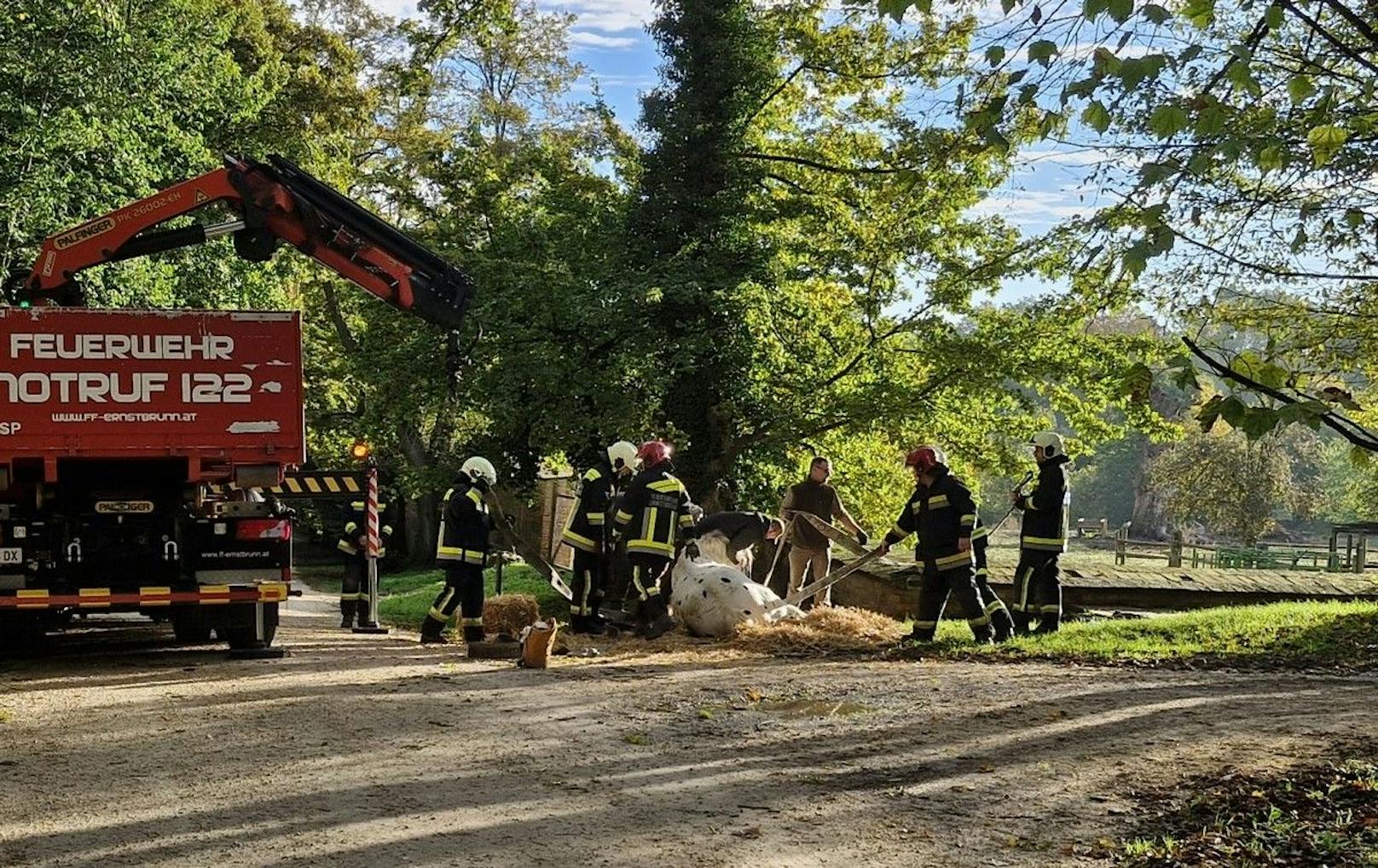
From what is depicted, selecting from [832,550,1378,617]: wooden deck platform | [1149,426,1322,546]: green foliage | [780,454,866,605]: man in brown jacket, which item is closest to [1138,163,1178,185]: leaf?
[780,454,866,605]: man in brown jacket

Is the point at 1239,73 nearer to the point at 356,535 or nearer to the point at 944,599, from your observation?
the point at 944,599

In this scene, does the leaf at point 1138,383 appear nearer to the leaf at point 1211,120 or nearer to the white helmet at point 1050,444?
the leaf at point 1211,120

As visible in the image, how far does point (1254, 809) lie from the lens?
235 inches

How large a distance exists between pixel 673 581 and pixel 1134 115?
8392 mm

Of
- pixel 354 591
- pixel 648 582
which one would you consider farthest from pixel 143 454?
pixel 354 591

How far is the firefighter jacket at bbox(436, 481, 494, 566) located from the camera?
41.5 feet

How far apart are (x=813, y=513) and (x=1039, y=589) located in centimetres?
289

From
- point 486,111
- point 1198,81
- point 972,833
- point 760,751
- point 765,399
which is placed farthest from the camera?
point 486,111

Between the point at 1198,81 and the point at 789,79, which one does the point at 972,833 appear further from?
the point at 789,79

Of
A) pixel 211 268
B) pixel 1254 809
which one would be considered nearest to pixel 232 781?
pixel 1254 809

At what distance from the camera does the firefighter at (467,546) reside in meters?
12.7

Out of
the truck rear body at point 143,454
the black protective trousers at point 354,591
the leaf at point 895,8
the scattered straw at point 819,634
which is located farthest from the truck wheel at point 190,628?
the leaf at point 895,8

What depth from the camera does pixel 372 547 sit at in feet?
50.7

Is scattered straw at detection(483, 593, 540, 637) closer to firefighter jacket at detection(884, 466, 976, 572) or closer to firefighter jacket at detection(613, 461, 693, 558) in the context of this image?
firefighter jacket at detection(613, 461, 693, 558)
